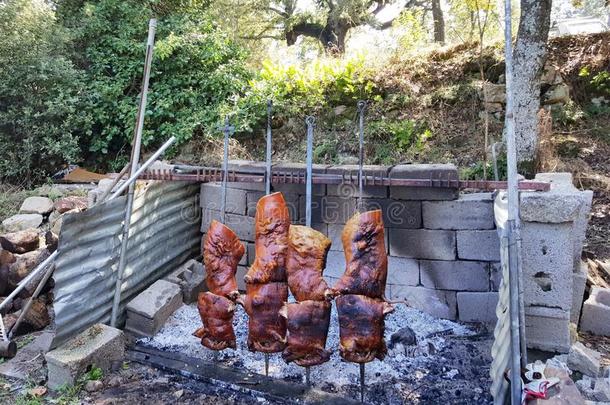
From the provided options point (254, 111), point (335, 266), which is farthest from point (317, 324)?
point (254, 111)

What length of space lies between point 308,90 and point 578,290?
603 cm

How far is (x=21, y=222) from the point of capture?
6699 mm

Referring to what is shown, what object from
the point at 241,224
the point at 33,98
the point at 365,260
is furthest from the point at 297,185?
the point at 33,98

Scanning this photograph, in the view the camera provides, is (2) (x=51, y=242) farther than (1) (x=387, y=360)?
Yes

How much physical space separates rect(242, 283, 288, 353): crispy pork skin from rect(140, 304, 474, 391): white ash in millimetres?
683

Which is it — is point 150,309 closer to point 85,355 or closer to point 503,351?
point 85,355

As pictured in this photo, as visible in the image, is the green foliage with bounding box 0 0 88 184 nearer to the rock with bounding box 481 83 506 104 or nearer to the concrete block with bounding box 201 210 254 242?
the concrete block with bounding box 201 210 254 242

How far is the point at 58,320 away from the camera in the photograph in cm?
343

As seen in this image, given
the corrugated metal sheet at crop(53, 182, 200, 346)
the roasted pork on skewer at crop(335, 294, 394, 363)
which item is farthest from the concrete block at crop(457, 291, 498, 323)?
the corrugated metal sheet at crop(53, 182, 200, 346)

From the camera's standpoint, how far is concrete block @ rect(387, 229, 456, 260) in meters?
4.12

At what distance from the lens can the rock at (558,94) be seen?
26.4 feet

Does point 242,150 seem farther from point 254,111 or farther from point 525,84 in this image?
point 525,84

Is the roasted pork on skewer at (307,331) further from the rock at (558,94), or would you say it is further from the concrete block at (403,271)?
the rock at (558,94)

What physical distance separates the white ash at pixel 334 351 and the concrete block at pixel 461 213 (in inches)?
36.4
